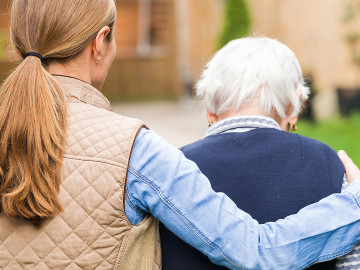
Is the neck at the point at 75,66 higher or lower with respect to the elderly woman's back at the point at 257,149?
higher

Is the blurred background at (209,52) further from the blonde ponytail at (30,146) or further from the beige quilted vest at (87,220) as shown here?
the beige quilted vest at (87,220)

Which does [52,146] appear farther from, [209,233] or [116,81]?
[116,81]

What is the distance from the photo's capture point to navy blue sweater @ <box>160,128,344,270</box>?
1.98 meters

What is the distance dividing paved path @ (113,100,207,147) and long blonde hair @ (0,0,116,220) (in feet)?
24.0

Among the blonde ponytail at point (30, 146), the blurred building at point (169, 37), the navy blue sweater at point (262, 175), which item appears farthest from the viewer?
the blurred building at point (169, 37)

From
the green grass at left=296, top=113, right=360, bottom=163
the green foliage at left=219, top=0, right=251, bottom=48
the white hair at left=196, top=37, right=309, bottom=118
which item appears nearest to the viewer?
the white hair at left=196, top=37, right=309, bottom=118

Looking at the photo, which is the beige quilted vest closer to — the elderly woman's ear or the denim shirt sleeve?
the denim shirt sleeve

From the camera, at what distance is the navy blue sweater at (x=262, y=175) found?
198cm

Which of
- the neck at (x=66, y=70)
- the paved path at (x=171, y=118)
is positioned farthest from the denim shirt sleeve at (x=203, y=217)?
the paved path at (x=171, y=118)

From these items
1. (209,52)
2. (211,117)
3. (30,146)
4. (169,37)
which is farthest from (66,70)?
(169,37)

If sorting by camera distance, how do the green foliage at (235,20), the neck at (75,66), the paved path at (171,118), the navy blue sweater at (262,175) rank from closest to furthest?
the neck at (75,66) < the navy blue sweater at (262,175) < the paved path at (171,118) < the green foliage at (235,20)

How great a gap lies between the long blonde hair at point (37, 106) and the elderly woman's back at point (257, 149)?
1.65 feet

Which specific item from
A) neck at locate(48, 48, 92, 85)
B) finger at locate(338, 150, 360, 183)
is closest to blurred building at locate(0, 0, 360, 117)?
finger at locate(338, 150, 360, 183)

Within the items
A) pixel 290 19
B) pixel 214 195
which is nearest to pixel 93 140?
pixel 214 195
